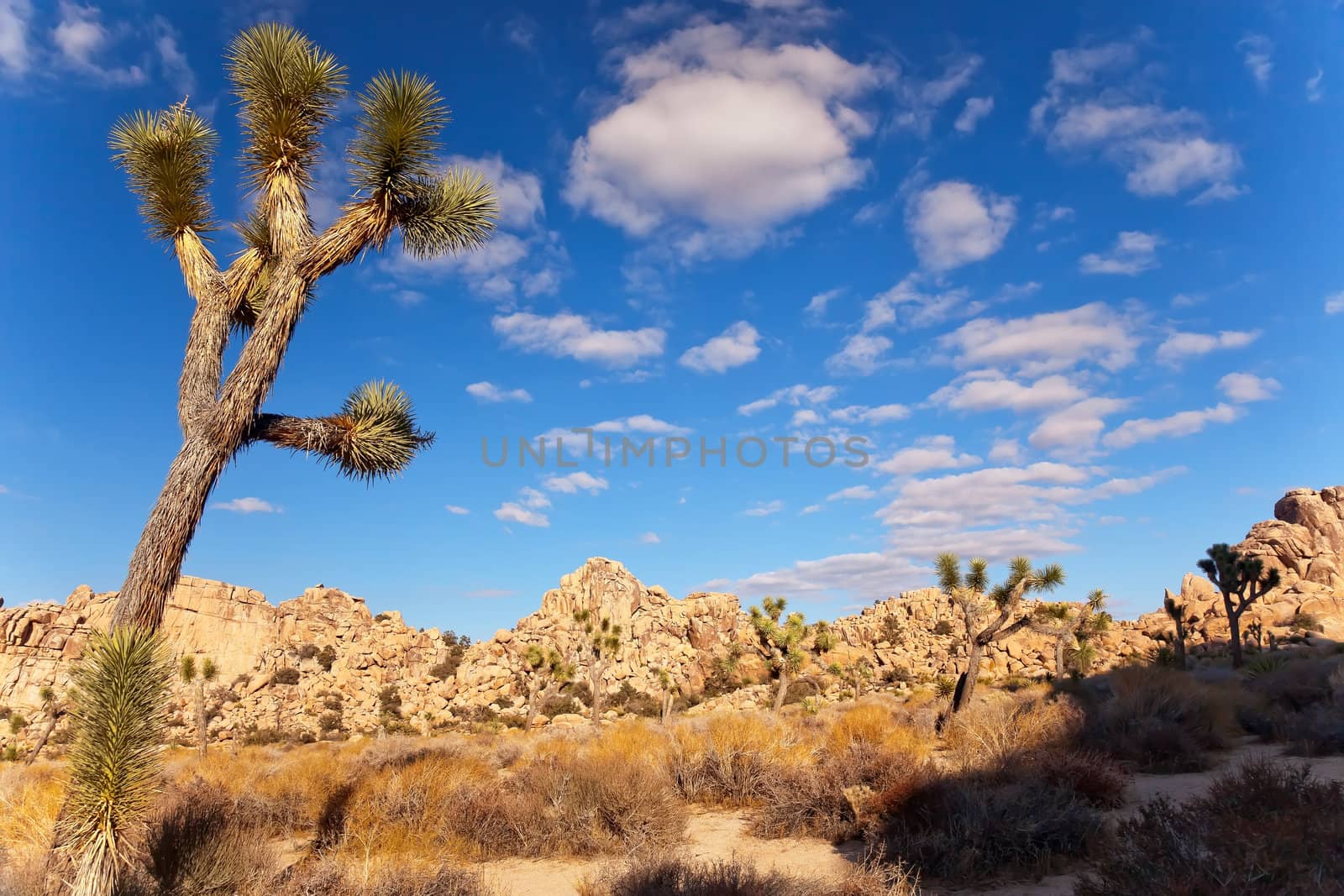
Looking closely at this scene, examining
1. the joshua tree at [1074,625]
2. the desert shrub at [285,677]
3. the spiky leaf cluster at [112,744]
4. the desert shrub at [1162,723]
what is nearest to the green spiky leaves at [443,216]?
the spiky leaf cluster at [112,744]

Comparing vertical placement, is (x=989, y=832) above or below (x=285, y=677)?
above

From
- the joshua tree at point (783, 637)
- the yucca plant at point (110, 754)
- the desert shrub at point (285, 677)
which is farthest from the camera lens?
the desert shrub at point (285, 677)

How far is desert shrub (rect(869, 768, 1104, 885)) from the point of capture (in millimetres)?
6555

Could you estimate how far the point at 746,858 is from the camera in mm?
6914

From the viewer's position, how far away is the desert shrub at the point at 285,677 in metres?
46.4

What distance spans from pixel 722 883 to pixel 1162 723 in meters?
11.0

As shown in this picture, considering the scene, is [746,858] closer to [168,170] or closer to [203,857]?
[203,857]

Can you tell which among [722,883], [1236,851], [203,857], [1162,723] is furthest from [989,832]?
[1162,723]

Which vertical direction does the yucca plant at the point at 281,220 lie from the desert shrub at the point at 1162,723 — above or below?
above

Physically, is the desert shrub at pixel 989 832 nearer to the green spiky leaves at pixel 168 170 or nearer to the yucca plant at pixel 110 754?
the yucca plant at pixel 110 754

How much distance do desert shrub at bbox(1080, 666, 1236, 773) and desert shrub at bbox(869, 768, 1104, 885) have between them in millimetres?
5395

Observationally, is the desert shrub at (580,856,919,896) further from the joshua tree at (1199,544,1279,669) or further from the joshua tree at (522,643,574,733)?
the joshua tree at (1199,544,1279,669)

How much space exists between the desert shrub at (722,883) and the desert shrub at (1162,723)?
8359 millimetres

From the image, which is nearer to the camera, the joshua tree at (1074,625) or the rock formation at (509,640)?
the joshua tree at (1074,625)
